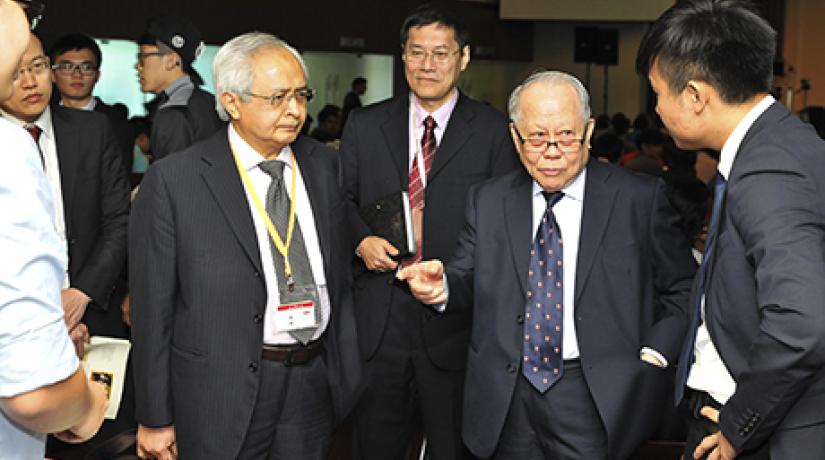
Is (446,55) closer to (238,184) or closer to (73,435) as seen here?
(238,184)

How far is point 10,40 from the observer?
5.32ft

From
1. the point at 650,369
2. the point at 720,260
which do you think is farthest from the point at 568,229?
the point at 720,260

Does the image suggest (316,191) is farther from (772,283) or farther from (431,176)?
(772,283)

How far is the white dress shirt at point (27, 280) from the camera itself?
1.53m

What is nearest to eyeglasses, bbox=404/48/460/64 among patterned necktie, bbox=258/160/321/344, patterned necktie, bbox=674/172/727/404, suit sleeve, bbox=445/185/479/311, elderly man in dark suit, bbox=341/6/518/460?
elderly man in dark suit, bbox=341/6/518/460

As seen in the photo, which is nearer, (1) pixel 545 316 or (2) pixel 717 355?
(2) pixel 717 355

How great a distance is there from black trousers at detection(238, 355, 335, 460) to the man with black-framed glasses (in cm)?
138

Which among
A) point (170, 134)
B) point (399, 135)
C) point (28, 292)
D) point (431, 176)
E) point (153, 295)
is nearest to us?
point (28, 292)

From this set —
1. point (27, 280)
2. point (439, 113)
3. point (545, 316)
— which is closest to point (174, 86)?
point (439, 113)

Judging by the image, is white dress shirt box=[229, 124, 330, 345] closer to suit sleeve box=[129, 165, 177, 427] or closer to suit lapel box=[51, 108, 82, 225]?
suit sleeve box=[129, 165, 177, 427]

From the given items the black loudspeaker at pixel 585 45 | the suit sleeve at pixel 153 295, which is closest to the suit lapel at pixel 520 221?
the suit sleeve at pixel 153 295

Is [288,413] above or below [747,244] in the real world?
below

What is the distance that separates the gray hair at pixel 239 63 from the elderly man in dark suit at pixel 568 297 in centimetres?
70

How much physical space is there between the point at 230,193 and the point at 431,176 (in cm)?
100
